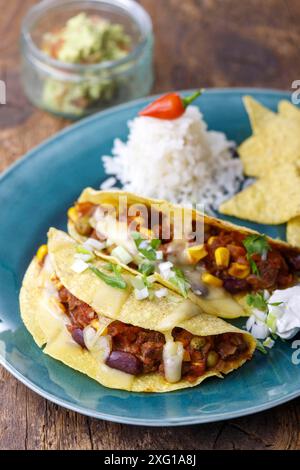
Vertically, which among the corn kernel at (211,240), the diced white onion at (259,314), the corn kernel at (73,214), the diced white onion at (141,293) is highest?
the diced white onion at (141,293)

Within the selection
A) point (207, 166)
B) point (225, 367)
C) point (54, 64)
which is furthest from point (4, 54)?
point (225, 367)

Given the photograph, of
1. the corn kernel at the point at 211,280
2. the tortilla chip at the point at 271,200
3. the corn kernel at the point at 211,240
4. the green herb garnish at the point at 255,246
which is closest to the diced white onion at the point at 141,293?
the corn kernel at the point at 211,280

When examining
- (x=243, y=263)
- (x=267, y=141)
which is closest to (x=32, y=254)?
(x=243, y=263)

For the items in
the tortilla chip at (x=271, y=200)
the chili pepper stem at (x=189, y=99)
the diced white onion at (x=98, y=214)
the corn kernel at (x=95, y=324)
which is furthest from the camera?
the chili pepper stem at (x=189, y=99)

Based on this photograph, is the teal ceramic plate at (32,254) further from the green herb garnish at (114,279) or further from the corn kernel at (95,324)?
the green herb garnish at (114,279)

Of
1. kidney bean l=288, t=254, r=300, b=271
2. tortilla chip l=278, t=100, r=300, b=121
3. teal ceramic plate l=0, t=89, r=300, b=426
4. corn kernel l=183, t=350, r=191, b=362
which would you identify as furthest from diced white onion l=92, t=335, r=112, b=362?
tortilla chip l=278, t=100, r=300, b=121

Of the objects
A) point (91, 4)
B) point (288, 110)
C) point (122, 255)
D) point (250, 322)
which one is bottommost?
point (250, 322)

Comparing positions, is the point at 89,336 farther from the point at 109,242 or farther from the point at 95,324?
the point at 109,242
